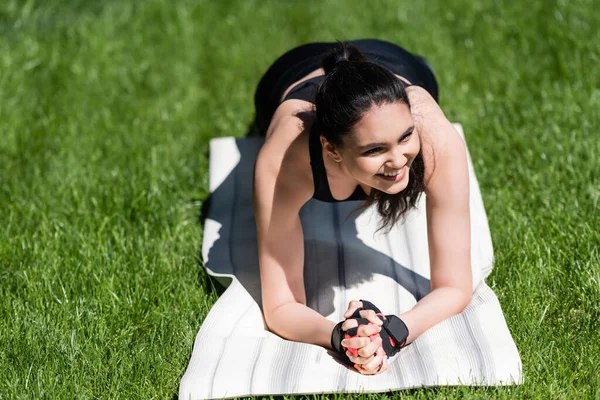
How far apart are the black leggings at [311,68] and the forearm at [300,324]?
3.67 ft

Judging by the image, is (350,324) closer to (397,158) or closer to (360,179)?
(360,179)

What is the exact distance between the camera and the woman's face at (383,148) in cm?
280

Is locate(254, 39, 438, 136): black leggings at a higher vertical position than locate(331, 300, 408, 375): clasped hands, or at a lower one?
higher

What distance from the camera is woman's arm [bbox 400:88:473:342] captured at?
317 centimetres

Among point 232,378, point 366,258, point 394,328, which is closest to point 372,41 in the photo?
point 366,258

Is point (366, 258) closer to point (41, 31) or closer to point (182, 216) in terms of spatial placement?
point (182, 216)

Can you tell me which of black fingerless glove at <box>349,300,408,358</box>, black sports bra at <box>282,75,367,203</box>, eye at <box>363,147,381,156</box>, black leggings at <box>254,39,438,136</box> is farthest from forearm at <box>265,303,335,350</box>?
black leggings at <box>254,39,438,136</box>

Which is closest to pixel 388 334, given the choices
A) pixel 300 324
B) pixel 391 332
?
pixel 391 332

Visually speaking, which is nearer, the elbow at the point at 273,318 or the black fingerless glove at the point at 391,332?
the black fingerless glove at the point at 391,332

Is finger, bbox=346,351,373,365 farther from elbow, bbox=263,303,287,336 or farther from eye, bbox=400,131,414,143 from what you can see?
eye, bbox=400,131,414,143

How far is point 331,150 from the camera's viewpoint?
2.99 metres

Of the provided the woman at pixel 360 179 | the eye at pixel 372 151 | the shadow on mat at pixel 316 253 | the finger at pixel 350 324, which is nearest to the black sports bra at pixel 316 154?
the woman at pixel 360 179

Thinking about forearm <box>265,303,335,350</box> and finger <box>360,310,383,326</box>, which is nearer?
finger <box>360,310,383,326</box>

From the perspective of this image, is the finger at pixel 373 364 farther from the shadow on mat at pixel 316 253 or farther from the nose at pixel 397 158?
the nose at pixel 397 158
